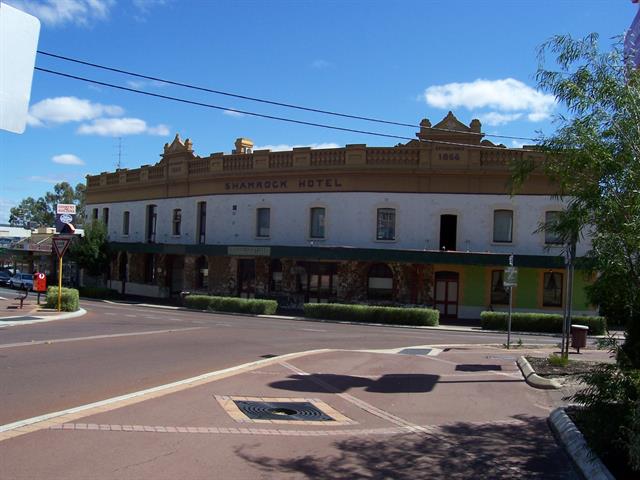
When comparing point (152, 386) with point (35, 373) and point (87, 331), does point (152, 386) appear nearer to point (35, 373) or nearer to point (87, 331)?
point (35, 373)

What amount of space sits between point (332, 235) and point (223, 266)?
8041 millimetres

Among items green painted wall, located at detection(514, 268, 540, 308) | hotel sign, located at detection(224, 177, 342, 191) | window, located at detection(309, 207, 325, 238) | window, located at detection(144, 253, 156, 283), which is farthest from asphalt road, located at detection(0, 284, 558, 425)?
window, located at detection(144, 253, 156, 283)

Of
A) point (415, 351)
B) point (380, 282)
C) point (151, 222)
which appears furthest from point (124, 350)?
point (151, 222)

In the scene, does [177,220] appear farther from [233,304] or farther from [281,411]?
[281,411]

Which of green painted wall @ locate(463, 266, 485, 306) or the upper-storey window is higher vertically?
the upper-storey window

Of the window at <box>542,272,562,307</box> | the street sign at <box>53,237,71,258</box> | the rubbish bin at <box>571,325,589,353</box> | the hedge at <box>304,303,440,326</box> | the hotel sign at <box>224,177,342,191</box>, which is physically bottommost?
the hedge at <box>304,303,440,326</box>

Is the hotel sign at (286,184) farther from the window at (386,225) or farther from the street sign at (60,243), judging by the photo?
the street sign at (60,243)

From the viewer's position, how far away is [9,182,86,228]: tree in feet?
322

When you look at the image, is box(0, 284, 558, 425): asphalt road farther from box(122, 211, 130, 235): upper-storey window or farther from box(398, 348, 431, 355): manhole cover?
box(122, 211, 130, 235): upper-storey window

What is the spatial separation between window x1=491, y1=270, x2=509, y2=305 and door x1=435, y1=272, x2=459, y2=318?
72.9 inches

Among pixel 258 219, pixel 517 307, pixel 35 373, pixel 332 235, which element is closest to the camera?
pixel 35 373

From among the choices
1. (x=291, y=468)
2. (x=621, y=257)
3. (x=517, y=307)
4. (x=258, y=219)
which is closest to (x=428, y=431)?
(x=291, y=468)

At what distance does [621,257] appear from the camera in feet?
21.5

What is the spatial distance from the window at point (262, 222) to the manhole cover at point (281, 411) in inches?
1110
